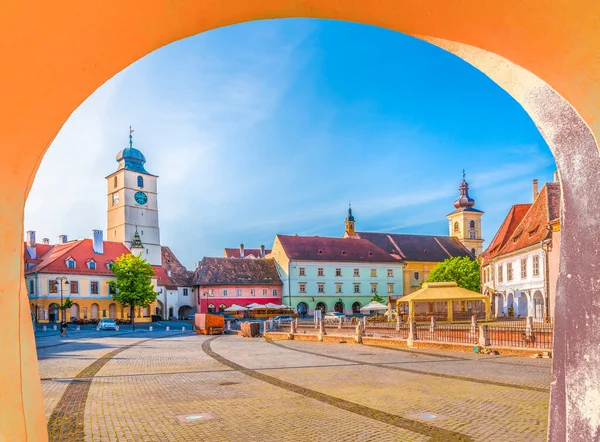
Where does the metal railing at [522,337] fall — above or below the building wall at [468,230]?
below

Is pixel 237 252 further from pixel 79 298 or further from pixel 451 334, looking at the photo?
pixel 451 334

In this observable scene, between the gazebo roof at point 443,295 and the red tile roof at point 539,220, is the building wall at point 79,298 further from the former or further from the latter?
the red tile roof at point 539,220

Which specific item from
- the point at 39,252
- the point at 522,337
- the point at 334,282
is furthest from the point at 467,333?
the point at 39,252

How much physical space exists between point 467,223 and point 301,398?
82653mm

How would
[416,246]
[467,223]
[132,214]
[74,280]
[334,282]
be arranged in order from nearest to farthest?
[74,280] < [334,282] < [416,246] < [132,214] < [467,223]

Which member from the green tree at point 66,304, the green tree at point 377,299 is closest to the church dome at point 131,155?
the green tree at point 66,304

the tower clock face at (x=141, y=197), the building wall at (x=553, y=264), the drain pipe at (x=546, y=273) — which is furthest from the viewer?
the tower clock face at (x=141, y=197)

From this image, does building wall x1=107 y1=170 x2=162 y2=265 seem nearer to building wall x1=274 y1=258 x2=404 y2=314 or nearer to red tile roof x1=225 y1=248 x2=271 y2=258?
red tile roof x1=225 y1=248 x2=271 y2=258

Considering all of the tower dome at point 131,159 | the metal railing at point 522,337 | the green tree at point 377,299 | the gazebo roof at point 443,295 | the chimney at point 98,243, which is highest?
the tower dome at point 131,159

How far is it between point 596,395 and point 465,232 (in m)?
89.8

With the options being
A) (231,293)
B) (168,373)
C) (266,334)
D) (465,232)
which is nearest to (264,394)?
(168,373)

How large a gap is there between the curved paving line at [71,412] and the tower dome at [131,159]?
7702cm

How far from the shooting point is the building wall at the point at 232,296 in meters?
64.9

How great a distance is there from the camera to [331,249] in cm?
7050
